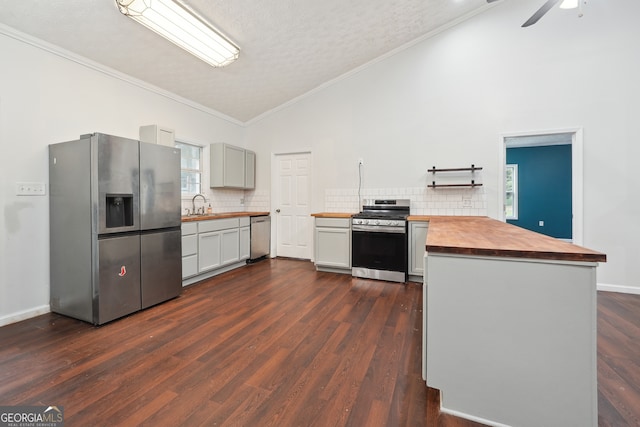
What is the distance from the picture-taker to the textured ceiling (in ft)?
8.21

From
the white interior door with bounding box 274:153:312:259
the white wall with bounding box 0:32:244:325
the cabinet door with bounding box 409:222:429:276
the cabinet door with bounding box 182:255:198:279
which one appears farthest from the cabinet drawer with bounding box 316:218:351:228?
the white wall with bounding box 0:32:244:325

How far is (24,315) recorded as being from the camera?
2.54 m

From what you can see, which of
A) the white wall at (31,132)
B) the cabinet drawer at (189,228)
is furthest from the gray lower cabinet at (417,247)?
→ the white wall at (31,132)

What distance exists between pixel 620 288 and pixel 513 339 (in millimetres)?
3372

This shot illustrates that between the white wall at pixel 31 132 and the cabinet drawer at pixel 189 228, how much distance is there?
1238 millimetres

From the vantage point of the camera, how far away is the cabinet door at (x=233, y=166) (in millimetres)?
4676

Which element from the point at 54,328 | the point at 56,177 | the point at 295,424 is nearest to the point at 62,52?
the point at 56,177

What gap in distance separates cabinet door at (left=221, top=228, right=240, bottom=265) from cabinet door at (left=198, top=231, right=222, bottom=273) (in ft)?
0.30

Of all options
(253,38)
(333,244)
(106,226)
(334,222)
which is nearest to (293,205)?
(334,222)

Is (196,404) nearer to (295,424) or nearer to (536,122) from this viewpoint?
(295,424)

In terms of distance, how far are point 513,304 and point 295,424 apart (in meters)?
1.22

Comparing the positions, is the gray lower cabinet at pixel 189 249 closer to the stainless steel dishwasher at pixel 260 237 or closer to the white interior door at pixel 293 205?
the stainless steel dishwasher at pixel 260 237

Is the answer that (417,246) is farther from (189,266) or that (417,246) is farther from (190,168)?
(190,168)

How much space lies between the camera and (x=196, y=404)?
148 cm
